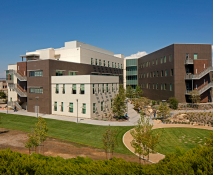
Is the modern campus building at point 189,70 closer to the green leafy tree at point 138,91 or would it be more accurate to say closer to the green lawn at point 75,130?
the green leafy tree at point 138,91

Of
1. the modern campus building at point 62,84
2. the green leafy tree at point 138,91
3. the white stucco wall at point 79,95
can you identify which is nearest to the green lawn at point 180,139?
the white stucco wall at point 79,95

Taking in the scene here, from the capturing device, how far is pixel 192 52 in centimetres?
4253

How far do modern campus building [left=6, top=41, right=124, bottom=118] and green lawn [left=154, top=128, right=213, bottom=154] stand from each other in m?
16.6

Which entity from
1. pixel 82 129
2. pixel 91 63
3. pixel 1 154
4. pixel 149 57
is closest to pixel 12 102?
pixel 91 63

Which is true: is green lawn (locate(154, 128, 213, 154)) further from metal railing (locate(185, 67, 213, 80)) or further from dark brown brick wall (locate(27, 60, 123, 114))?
dark brown brick wall (locate(27, 60, 123, 114))

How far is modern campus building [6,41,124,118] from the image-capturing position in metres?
36.4

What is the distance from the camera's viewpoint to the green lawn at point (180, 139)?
796 inches

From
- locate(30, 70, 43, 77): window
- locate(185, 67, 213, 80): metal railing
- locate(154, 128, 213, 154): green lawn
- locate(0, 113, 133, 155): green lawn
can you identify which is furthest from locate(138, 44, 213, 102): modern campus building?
locate(30, 70, 43, 77): window

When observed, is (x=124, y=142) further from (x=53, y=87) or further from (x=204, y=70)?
(x=204, y=70)

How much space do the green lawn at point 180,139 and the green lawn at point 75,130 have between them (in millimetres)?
4847

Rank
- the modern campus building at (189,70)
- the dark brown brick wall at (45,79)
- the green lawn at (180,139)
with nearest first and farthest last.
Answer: the green lawn at (180,139) → the dark brown brick wall at (45,79) → the modern campus building at (189,70)

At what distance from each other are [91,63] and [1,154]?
41950 millimetres

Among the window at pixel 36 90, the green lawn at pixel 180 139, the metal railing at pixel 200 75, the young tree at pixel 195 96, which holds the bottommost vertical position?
the green lawn at pixel 180 139

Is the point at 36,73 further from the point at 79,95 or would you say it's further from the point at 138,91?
the point at 138,91
